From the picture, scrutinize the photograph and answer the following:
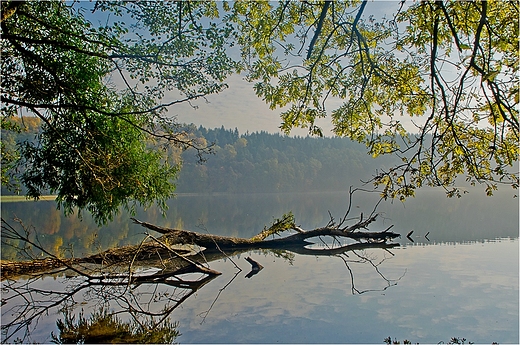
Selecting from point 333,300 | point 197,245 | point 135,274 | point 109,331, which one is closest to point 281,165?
point 197,245

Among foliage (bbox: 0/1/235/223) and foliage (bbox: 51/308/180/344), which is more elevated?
foliage (bbox: 0/1/235/223)

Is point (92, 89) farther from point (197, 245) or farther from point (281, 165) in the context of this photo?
point (281, 165)

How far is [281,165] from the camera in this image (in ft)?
242

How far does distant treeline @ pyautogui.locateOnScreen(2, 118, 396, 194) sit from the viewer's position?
2707 inches

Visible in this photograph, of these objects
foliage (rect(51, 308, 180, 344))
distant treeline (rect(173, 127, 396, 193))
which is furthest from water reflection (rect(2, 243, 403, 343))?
distant treeline (rect(173, 127, 396, 193))

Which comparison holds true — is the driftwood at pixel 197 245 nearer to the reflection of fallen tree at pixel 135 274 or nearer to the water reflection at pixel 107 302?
the reflection of fallen tree at pixel 135 274

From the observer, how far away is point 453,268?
7383 mm

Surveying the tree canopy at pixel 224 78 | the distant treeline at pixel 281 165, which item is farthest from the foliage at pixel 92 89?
the distant treeline at pixel 281 165

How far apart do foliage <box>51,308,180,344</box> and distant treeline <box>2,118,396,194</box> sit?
61.2m

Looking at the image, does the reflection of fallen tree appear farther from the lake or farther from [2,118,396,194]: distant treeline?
[2,118,396,194]: distant treeline

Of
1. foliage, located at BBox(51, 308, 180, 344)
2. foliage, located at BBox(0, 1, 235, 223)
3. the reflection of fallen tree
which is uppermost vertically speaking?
foliage, located at BBox(0, 1, 235, 223)

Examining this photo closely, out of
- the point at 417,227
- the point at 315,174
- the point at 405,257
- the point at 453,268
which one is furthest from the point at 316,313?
the point at 315,174

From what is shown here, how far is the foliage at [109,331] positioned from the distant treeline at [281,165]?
6121 cm

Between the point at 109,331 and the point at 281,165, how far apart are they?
69.6 m
